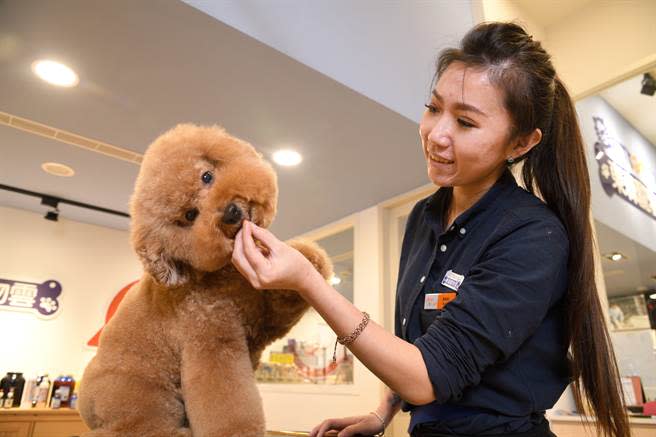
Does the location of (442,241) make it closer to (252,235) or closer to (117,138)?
(252,235)


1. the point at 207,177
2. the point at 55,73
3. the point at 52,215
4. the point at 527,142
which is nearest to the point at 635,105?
the point at 527,142

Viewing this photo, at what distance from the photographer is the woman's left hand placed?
592 mm

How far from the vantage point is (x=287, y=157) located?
263 centimetres

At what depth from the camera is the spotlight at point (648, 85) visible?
8.51ft

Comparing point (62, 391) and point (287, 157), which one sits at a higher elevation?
point (287, 157)

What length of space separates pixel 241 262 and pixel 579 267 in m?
0.51

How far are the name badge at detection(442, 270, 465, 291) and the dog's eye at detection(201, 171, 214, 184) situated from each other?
1.35 ft

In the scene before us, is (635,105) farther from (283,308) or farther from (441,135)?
(283,308)

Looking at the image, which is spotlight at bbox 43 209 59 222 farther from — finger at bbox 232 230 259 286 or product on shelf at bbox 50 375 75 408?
finger at bbox 232 230 259 286

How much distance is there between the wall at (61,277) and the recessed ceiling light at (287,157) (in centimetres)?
171

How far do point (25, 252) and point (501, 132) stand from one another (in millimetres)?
4133

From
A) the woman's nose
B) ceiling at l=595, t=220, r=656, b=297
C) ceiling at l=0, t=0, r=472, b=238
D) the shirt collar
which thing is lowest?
the shirt collar

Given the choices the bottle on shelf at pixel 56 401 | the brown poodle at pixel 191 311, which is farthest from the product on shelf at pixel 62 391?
the brown poodle at pixel 191 311

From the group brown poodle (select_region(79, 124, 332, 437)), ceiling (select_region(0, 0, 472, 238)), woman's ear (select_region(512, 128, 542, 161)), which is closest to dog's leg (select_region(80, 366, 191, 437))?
brown poodle (select_region(79, 124, 332, 437))
